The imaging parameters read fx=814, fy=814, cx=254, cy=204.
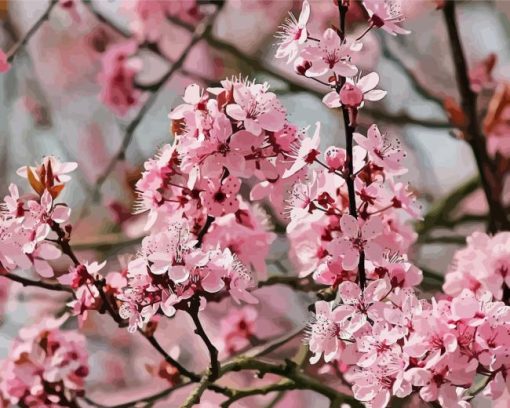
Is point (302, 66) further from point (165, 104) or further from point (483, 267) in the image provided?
point (165, 104)

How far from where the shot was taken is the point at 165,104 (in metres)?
2.10

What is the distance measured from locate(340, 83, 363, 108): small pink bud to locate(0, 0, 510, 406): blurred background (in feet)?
1.91

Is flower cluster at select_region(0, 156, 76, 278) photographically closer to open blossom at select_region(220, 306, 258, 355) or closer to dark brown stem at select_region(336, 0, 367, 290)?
dark brown stem at select_region(336, 0, 367, 290)

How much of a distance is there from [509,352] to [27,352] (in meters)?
0.53

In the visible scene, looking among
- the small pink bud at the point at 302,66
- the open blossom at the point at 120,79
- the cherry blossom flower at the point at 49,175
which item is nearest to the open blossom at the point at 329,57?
the small pink bud at the point at 302,66

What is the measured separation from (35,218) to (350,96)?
10.5 inches

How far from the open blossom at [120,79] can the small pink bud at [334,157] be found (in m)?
0.89

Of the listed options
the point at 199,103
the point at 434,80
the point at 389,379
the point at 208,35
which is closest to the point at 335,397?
the point at 389,379

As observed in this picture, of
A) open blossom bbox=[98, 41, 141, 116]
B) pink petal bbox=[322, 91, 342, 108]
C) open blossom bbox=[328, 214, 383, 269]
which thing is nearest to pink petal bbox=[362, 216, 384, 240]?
open blossom bbox=[328, 214, 383, 269]

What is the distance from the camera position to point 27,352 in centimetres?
89

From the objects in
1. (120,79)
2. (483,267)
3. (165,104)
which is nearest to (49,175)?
(483,267)

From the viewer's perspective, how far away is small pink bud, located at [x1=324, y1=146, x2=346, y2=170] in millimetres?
625

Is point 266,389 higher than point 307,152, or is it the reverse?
point 307,152

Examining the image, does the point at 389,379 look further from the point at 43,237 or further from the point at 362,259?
the point at 43,237
